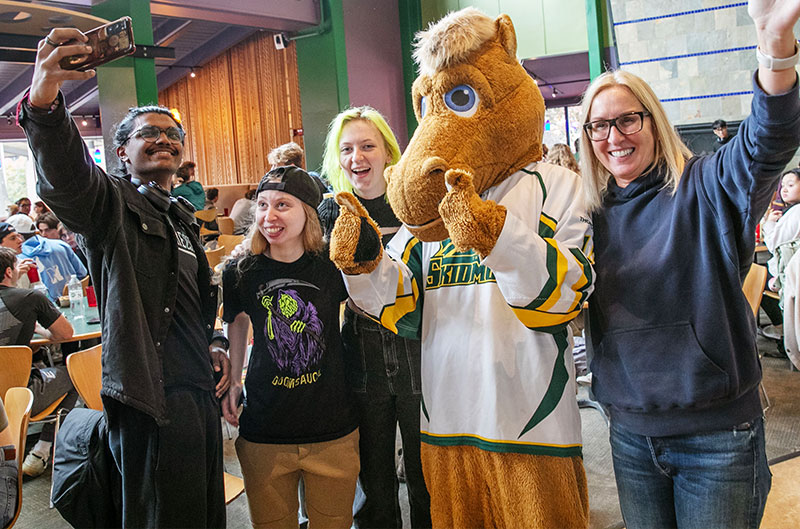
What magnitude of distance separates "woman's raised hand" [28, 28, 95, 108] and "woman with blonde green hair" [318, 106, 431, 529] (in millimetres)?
904

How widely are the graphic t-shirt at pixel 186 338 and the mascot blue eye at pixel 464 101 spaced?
0.89 metres

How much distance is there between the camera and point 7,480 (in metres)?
2.12

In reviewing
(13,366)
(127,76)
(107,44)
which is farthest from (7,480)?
(127,76)

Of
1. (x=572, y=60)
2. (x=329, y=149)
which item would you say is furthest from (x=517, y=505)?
(x=572, y=60)

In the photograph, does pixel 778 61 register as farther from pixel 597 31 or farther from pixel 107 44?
pixel 597 31

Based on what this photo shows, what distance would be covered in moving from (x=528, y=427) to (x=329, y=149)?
4.09 feet

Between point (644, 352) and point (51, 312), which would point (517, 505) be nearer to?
point (644, 352)

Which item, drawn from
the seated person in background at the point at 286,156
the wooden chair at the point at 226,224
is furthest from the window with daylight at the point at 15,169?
the seated person in background at the point at 286,156

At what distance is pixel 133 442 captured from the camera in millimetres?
1727

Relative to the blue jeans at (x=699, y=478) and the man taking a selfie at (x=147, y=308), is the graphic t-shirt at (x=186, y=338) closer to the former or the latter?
the man taking a selfie at (x=147, y=308)

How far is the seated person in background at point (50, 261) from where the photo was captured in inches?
221

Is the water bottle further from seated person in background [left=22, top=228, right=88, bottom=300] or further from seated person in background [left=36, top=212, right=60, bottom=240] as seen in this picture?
seated person in background [left=36, top=212, right=60, bottom=240]

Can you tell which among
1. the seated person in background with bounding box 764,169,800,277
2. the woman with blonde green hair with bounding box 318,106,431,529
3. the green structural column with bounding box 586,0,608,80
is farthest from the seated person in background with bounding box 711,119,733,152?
the woman with blonde green hair with bounding box 318,106,431,529

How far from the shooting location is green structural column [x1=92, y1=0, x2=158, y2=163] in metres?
→ 7.18
